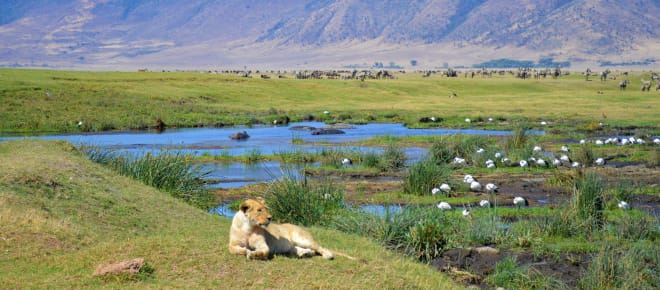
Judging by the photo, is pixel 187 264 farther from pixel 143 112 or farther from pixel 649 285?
pixel 143 112

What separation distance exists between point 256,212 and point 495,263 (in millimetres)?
6458

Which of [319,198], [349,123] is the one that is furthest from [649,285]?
[349,123]

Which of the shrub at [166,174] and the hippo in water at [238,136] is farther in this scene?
the hippo in water at [238,136]

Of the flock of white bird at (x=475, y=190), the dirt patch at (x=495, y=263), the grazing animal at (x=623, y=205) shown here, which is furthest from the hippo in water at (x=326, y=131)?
the dirt patch at (x=495, y=263)

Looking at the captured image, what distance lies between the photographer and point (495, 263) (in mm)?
14820

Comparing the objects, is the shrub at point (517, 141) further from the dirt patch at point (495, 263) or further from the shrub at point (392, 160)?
the dirt patch at point (495, 263)

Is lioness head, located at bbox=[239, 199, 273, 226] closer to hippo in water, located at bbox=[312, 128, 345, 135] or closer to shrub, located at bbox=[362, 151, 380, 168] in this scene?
shrub, located at bbox=[362, 151, 380, 168]

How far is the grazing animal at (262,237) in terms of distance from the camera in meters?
9.84

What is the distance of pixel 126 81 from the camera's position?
6950cm

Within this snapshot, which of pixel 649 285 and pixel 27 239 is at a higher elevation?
pixel 27 239

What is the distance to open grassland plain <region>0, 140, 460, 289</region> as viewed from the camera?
1004 centimetres

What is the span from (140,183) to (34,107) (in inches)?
1321

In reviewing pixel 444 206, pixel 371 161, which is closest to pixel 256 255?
pixel 444 206

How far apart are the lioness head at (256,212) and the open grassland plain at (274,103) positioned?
1389 inches
